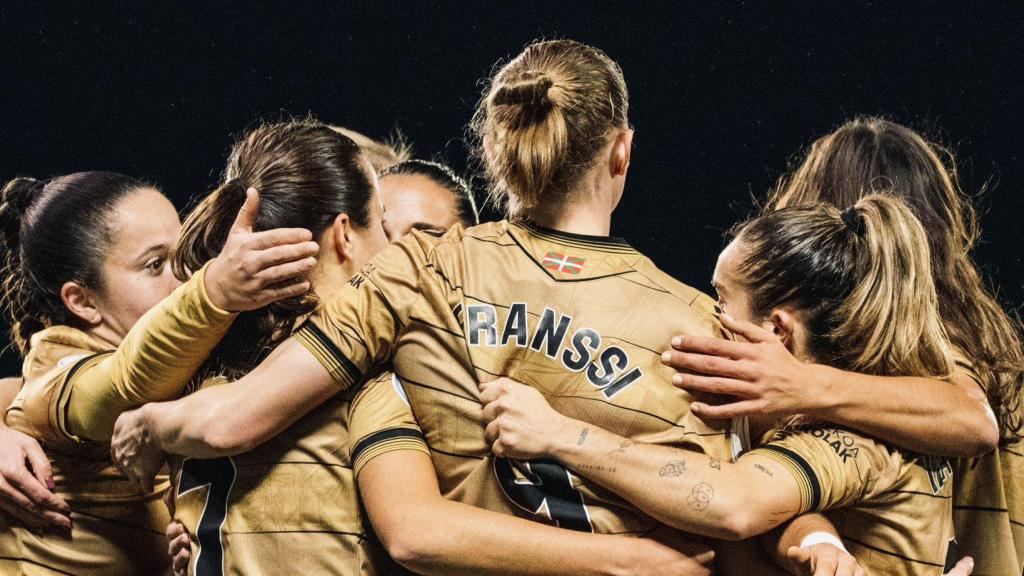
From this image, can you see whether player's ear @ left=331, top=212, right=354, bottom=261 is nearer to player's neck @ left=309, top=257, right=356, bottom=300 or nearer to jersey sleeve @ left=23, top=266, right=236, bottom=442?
player's neck @ left=309, top=257, right=356, bottom=300

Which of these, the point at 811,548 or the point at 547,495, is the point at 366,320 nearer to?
the point at 547,495

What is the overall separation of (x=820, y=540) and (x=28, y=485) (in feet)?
4.55

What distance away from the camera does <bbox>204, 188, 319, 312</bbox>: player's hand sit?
1464 mm

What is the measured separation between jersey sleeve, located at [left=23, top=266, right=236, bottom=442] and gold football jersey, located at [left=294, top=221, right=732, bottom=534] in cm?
18

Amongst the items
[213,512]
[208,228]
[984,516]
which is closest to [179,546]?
[213,512]

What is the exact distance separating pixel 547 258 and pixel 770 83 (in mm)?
2445

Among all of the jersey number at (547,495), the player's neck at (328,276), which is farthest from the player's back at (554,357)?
the player's neck at (328,276)

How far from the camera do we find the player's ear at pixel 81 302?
203 cm

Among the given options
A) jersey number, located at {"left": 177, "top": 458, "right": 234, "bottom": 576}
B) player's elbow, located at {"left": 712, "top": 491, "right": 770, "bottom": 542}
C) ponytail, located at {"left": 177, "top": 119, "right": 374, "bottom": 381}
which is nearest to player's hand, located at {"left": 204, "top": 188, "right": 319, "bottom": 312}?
ponytail, located at {"left": 177, "top": 119, "right": 374, "bottom": 381}

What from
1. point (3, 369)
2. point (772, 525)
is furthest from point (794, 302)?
point (3, 369)

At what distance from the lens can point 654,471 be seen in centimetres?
138

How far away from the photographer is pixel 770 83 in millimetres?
3648

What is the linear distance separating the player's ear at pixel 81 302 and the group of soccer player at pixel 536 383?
0.29m

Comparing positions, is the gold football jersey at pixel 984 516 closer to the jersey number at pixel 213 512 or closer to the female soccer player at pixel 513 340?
the female soccer player at pixel 513 340
